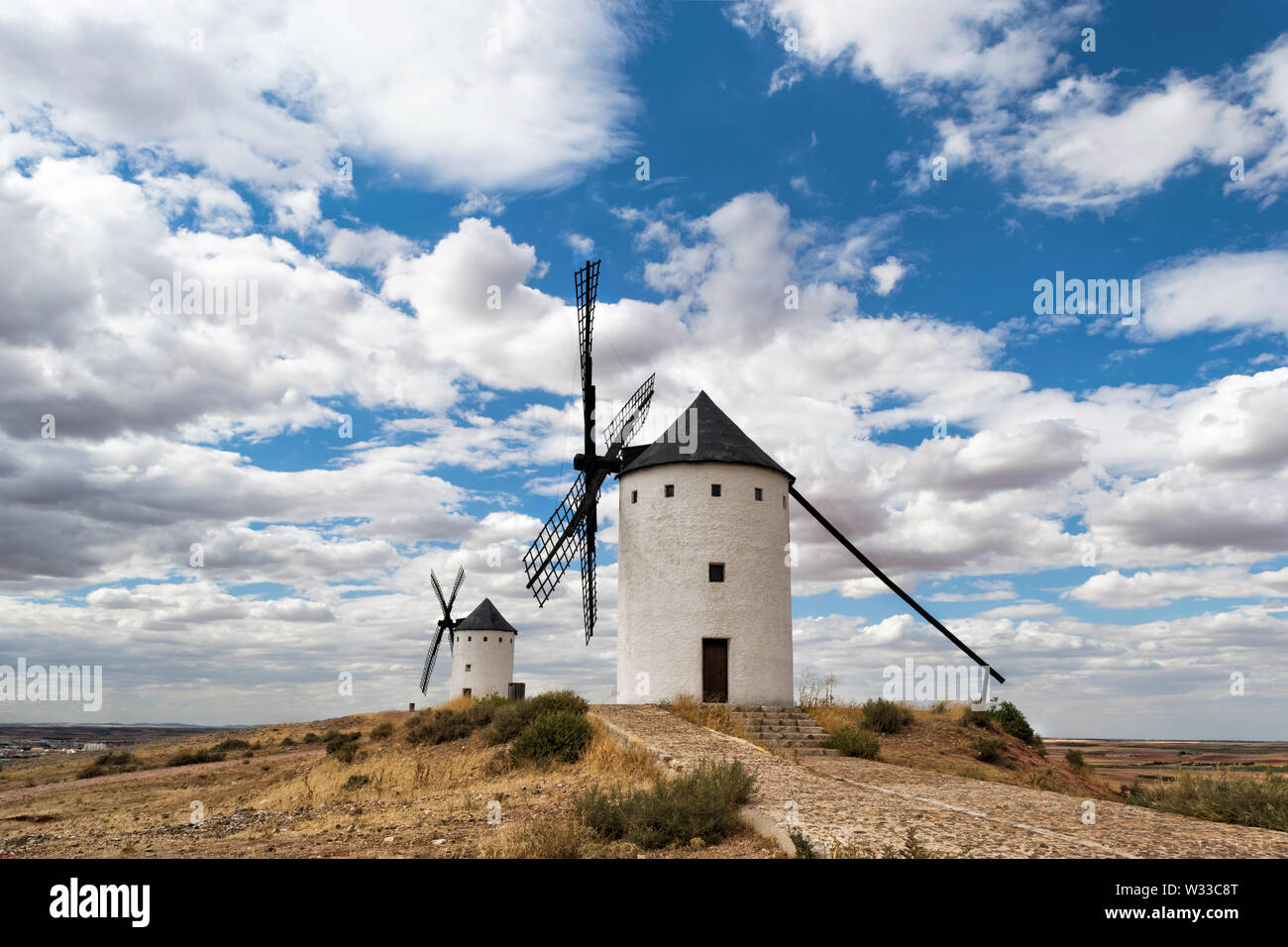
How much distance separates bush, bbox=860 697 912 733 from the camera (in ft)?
62.3

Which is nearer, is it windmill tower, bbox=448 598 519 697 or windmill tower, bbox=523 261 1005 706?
windmill tower, bbox=523 261 1005 706

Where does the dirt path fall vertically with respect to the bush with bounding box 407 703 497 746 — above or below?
above

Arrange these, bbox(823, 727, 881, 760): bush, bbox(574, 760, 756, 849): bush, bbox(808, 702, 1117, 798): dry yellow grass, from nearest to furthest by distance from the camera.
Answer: bbox(574, 760, 756, 849): bush
bbox(808, 702, 1117, 798): dry yellow grass
bbox(823, 727, 881, 760): bush

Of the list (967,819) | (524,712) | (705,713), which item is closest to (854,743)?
(705,713)

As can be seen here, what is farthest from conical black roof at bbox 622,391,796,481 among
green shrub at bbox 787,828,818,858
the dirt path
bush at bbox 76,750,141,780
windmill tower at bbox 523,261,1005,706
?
bush at bbox 76,750,141,780

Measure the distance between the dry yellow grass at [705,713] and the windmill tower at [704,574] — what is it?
2.63ft

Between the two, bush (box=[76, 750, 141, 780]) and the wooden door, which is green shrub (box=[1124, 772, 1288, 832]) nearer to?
the wooden door

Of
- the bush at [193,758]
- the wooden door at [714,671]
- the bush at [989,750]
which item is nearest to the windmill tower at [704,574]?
the wooden door at [714,671]

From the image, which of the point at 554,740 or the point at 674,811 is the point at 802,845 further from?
the point at 554,740

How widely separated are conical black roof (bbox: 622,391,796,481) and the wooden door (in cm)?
449

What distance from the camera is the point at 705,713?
56.1 feet
